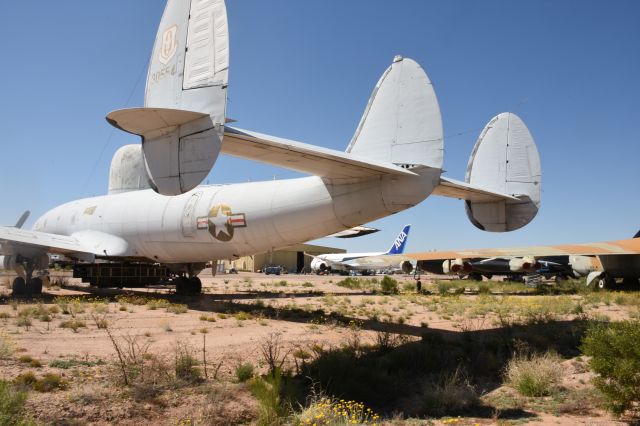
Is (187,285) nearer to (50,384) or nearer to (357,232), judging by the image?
(357,232)

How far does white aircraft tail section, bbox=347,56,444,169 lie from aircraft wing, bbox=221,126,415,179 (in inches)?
24.1

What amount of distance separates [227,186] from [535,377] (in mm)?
12725

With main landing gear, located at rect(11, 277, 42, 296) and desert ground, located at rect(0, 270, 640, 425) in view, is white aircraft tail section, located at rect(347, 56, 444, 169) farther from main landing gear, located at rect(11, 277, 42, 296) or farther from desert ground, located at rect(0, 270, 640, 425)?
main landing gear, located at rect(11, 277, 42, 296)

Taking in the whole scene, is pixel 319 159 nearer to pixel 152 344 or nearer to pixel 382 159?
pixel 382 159

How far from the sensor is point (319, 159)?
9.52 m

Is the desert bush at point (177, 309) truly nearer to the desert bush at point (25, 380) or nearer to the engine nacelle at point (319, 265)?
the desert bush at point (25, 380)

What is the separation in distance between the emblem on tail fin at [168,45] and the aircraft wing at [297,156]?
10.7 feet

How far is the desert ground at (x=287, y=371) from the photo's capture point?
5.92 m

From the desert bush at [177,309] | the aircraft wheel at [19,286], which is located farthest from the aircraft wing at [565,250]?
the aircraft wheel at [19,286]

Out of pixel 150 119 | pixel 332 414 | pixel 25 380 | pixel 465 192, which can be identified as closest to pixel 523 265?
pixel 465 192

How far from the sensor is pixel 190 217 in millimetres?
17891

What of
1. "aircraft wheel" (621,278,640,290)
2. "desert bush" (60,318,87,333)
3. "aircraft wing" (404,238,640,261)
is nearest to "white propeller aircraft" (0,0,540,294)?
"desert bush" (60,318,87,333)

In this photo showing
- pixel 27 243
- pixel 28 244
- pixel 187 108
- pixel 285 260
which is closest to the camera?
pixel 187 108

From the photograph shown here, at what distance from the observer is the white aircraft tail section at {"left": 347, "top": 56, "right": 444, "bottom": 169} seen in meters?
11.0
